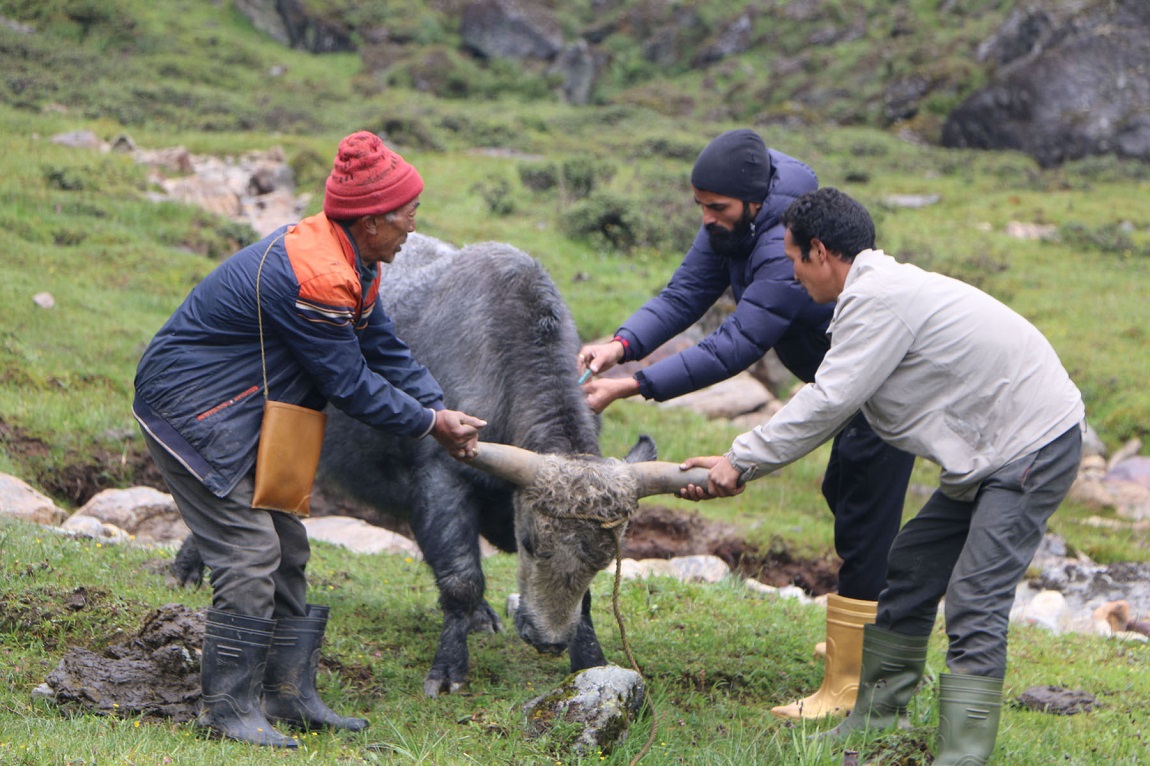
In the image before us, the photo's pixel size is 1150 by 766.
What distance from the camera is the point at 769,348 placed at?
19.1 feet

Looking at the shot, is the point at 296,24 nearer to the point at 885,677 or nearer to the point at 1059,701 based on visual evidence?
the point at 1059,701

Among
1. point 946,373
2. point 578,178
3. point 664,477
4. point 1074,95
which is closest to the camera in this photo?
point 946,373

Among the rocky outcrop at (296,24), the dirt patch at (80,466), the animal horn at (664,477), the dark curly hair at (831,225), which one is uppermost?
the dark curly hair at (831,225)

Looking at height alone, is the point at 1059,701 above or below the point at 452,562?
above

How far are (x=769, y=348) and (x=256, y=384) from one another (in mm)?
2535

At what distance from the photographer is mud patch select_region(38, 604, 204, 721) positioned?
15.7 feet

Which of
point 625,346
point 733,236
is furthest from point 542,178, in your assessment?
point 733,236

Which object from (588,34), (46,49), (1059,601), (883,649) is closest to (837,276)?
(883,649)

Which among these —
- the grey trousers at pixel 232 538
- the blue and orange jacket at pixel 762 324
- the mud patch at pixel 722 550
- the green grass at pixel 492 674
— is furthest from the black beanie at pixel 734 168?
the mud patch at pixel 722 550

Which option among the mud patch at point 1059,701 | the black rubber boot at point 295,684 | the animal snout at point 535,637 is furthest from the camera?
the mud patch at point 1059,701

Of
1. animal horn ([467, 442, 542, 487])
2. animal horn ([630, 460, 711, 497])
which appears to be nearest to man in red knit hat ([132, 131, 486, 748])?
animal horn ([467, 442, 542, 487])

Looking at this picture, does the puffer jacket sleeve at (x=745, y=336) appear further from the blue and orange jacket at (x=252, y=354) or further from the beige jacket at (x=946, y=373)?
the blue and orange jacket at (x=252, y=354)

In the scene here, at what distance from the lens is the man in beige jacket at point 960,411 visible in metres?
4.46

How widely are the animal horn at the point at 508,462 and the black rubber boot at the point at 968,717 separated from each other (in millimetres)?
2055
